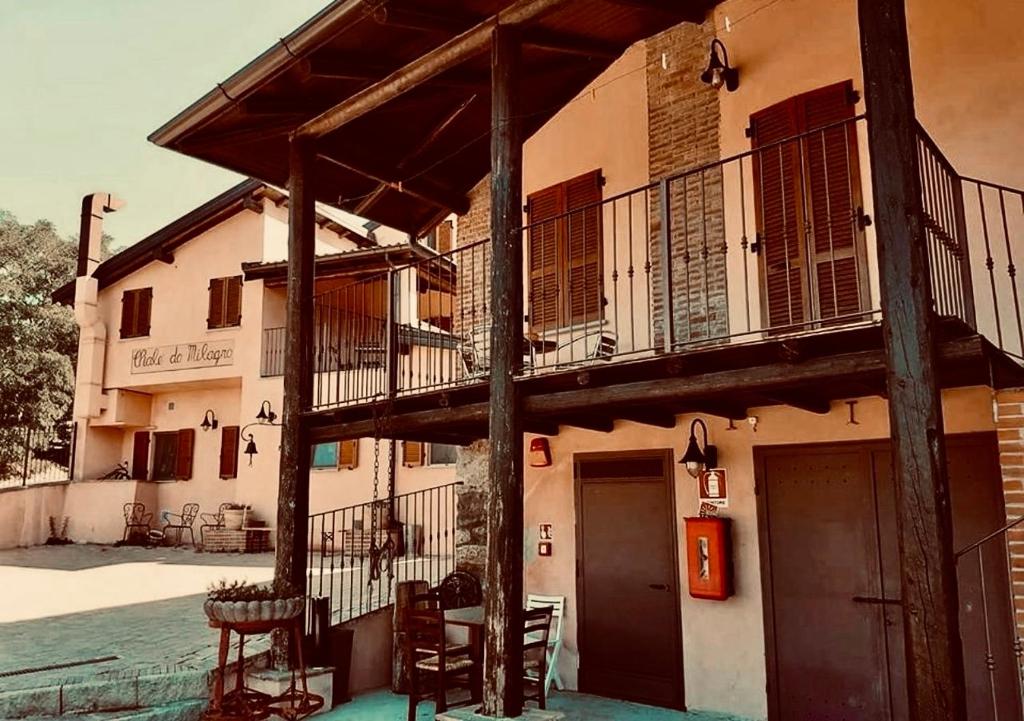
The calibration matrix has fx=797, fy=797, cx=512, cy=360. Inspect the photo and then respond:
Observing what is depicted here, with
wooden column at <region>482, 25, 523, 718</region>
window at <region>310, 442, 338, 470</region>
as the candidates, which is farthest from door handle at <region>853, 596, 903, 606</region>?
window at <region>310, 442, 338, 470</region>

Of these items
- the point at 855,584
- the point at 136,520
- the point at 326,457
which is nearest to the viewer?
the point at 855,584

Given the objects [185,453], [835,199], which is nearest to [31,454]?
[185,453]

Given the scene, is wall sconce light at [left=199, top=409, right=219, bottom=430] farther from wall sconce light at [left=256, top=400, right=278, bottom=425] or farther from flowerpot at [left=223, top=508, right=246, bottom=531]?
flowerpot at [left=223, top=508, right=246, bottom=531]

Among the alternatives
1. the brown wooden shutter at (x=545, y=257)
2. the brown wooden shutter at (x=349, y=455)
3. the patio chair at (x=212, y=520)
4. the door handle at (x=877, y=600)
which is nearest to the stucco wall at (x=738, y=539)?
the door handle at (x=877, y=600)

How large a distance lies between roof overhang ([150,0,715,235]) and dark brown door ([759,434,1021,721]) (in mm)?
4090

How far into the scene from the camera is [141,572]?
13.9 m

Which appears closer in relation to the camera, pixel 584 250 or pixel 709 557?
pixel 709 557

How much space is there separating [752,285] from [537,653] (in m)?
4.07

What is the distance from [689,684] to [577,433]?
2620 mm

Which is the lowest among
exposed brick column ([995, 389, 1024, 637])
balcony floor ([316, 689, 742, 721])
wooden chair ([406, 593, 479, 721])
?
balcony floor ([316, 689, 742, 721])

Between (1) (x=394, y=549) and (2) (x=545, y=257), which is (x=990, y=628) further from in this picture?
(1) (x=394, y=549)

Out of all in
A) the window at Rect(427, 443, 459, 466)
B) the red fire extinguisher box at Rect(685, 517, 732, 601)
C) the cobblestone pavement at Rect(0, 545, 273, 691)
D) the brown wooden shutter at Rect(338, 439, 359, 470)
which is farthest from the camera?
the brown wooden shutter at Rect(338, 439, 359, 470)

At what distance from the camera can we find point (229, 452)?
18766mm

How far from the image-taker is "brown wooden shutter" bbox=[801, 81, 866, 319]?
643cm
